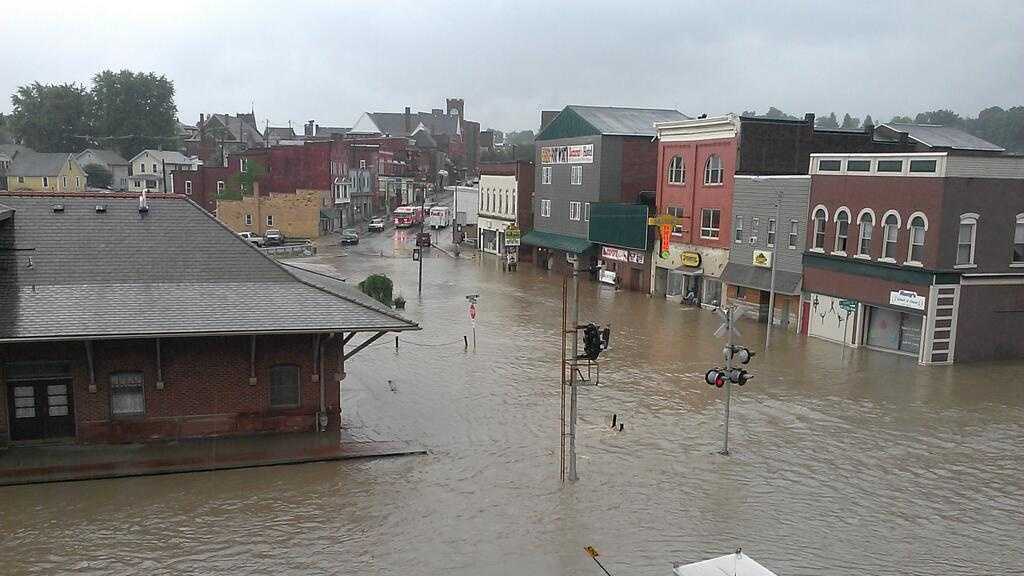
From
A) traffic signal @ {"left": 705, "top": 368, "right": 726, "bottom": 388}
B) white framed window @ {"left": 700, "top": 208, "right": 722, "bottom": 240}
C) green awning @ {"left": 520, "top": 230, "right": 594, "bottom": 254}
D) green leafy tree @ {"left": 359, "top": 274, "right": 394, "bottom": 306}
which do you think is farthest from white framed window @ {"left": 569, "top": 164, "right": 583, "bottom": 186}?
traffic signal @ {"left": 705, "top": 368, "right": 726, "bottom": 388}

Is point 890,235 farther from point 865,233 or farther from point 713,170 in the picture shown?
point 713,170

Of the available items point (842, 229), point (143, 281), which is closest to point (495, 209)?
point (842, 229)

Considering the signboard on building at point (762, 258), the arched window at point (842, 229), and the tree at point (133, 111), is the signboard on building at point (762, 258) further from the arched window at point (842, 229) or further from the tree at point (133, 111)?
the tree at point (133, 111)

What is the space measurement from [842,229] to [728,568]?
26889 millimetres

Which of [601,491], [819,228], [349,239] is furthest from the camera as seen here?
[349,239]

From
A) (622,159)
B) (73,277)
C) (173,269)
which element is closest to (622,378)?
(173,269)

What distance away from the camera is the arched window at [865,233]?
34.0m

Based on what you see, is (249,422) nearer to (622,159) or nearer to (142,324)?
(142,324)

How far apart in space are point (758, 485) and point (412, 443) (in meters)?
8.39

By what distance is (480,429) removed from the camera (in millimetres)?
22359

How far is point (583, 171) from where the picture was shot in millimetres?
57844

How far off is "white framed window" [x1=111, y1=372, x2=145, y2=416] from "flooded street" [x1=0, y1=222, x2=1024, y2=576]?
2.44 m

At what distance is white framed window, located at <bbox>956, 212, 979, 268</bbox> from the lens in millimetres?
31281

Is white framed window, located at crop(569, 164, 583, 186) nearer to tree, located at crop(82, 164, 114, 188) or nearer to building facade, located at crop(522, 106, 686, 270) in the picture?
building facade, located at crop(522, 106, 686, 270)
